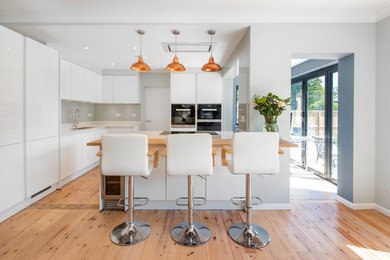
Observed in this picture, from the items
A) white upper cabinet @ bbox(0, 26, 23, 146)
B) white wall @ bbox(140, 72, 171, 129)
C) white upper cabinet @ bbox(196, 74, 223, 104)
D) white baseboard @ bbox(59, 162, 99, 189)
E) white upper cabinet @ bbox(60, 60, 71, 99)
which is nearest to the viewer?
white upper cabinet @ bbox(0, 26, 23, 146)

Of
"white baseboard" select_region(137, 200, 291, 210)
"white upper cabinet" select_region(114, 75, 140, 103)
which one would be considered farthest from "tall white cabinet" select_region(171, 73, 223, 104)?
"white baseboard" select_region(137, 200, 291, 210)

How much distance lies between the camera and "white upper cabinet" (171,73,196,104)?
4.95 m

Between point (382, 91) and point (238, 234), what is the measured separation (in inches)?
98.9

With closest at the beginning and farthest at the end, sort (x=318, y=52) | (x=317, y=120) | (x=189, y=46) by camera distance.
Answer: (x=318, y=52) → (x=189, y=46) → (x=317, y=120)

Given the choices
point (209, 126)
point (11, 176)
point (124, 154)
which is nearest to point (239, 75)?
point (209, 126)

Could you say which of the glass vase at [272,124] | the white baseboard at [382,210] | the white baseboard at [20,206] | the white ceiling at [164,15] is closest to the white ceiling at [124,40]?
the white ceiling at [164,15]

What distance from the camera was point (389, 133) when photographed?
2447mm

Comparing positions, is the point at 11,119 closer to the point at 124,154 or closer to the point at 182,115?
the point at 124,154

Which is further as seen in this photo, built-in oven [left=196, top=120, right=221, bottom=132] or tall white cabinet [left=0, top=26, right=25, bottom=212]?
built-in oven [left=196, top=120, right=221, bottom=132]

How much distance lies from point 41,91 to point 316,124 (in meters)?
4.87

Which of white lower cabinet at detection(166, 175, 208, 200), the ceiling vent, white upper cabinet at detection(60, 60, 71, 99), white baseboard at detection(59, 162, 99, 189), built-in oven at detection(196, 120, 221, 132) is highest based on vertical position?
the ceiling vent

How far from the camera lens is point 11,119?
2.32 m

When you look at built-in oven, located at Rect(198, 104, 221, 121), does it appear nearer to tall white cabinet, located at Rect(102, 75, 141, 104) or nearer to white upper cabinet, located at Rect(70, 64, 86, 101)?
tall white cabinet, located at Rect(102, 75, 141, 104)

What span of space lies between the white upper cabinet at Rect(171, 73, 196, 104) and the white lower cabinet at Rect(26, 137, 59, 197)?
2.70 metres
